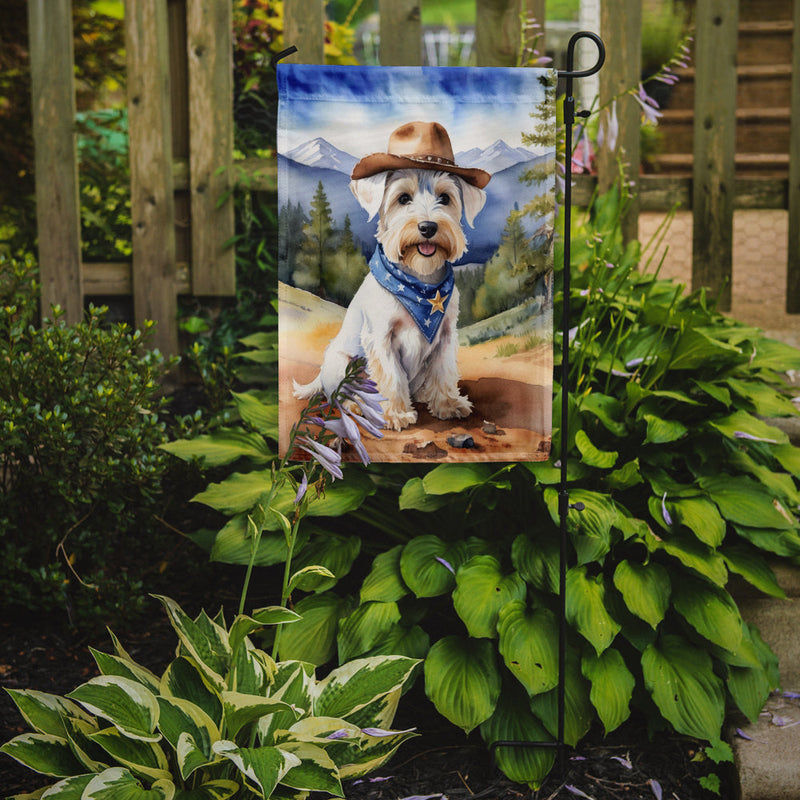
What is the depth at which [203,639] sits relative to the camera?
180 cm

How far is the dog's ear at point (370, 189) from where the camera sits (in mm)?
1885

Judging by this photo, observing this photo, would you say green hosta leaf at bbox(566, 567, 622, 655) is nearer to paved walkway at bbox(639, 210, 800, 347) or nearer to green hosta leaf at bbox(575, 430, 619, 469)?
green hosta leaf at bbox(575, 430, 619, 469)

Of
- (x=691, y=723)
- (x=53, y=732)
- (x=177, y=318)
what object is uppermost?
(x=177, y=318)

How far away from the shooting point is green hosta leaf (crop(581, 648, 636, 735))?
1.96 metres

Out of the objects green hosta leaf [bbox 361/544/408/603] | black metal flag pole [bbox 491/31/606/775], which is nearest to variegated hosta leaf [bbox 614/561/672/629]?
black metal flag pole [bbox 491/31/606/775]

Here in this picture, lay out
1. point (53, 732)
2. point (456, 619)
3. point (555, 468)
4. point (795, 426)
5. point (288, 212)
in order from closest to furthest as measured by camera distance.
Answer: point (53, 732) < point (288, 212) < point (555, 468) < point (456, 619) < point (795, 426)

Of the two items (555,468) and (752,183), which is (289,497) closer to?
(555,468)

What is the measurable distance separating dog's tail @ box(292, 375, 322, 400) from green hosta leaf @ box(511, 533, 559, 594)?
0.66 meters

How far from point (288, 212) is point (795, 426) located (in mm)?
1835

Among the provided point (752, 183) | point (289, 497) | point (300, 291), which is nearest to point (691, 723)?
point (289, 497)

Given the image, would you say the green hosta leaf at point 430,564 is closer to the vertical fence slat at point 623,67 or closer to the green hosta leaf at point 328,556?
the green hosta leaf at point 328,556

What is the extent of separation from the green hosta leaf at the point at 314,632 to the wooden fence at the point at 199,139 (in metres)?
1.66

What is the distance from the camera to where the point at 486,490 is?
2.28m

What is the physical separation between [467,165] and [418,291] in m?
0.29
